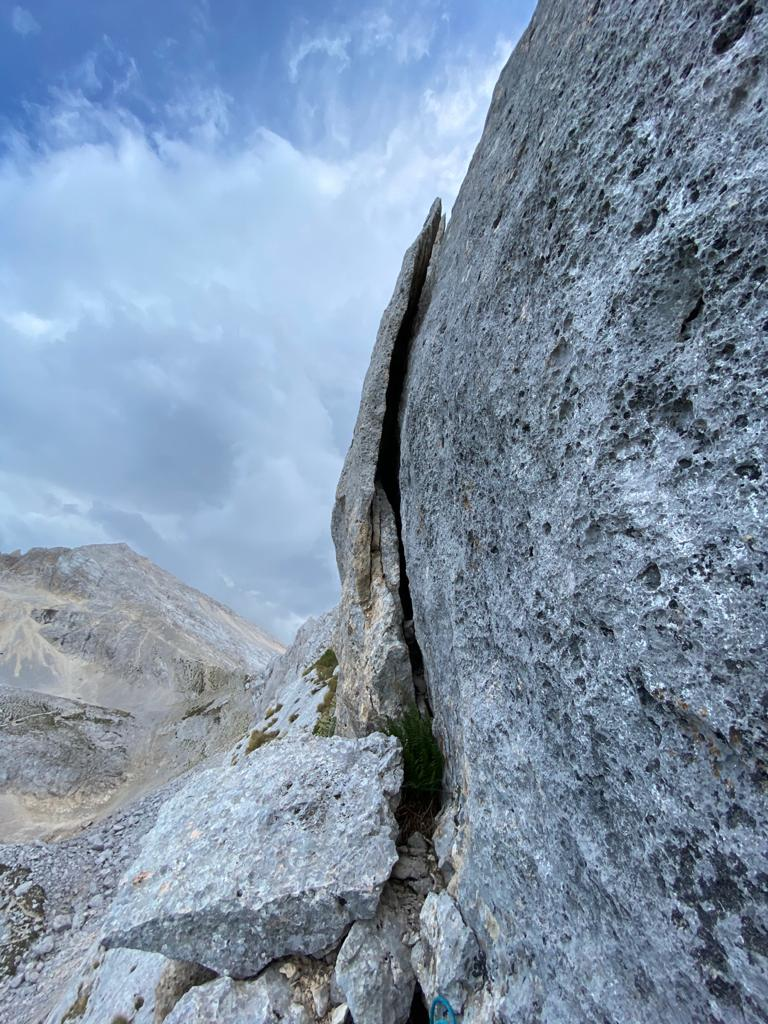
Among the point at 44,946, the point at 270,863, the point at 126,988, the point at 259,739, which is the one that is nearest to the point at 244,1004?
the point at 270,863

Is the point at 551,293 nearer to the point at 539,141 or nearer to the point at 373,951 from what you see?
the point at 539,141

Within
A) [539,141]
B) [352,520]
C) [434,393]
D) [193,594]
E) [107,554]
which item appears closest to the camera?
[539,141]

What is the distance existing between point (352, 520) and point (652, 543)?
32.6 feet

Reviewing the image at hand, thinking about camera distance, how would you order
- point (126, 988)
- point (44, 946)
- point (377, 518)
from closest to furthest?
point (126, 988)
point (377, 518)
point (44, 946)

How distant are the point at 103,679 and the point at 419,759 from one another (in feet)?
321

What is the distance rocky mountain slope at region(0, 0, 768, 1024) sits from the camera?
381 cm

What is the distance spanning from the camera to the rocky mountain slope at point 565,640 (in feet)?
12.5

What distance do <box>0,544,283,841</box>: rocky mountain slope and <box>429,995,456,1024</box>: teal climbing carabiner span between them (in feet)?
133

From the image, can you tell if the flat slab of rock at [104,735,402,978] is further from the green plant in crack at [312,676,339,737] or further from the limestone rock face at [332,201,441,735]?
the green plant in crack at [312,676,339,737]

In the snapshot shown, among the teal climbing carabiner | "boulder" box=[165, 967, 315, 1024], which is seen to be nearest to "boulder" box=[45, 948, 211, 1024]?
"boulder" box=[165, 967, 315, 1024]

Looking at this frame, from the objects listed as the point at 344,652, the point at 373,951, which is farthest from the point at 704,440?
the point at 344,652

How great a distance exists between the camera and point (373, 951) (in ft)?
21.9

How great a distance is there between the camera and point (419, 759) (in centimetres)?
922

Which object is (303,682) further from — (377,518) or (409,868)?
(409,868)
